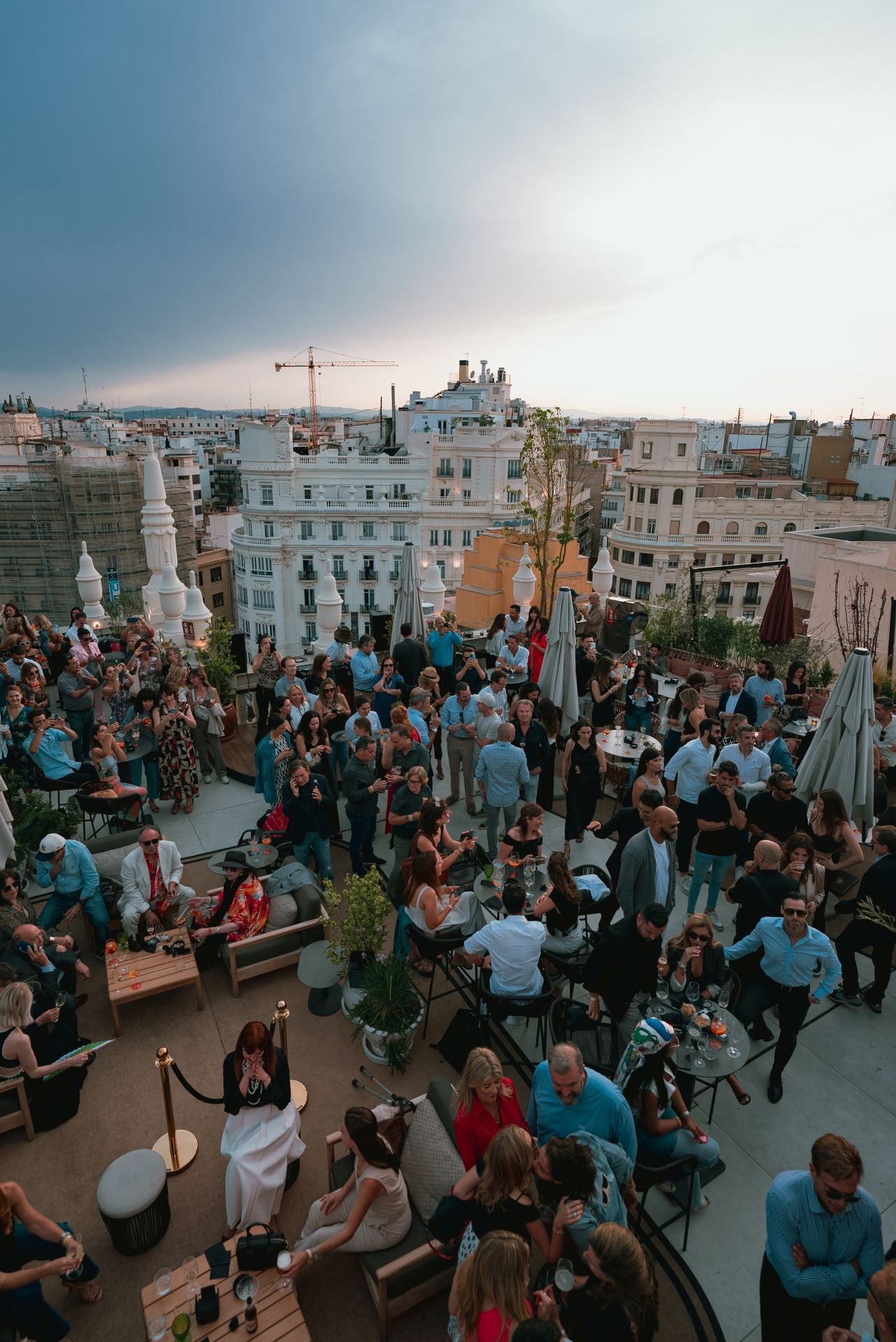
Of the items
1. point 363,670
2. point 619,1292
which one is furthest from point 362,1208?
point 363,670

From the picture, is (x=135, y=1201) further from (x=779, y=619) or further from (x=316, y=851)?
(x=779, y=619)

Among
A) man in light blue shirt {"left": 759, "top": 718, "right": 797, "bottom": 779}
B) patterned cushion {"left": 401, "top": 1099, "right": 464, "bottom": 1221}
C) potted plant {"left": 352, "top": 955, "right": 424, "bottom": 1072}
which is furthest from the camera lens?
man in light blue shirt {"left": 759, "top": 718, "right": 797, "bottom": 779}

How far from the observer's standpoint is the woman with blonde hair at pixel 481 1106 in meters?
3.45

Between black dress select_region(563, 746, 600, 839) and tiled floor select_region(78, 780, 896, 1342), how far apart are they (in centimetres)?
261

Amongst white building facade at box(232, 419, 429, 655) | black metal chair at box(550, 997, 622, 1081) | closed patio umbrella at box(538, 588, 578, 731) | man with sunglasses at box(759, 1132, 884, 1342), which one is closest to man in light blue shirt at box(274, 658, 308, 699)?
closed patio umbrella at box(538, 588, 578, 731)

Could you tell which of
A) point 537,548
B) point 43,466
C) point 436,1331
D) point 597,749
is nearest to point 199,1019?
point 436,1331

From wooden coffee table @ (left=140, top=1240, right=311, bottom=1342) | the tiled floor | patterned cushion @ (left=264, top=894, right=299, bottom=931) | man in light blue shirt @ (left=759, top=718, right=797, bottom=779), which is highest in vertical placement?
man in light blue shirt @ (left=759, top=718, right=797, bottom=779)

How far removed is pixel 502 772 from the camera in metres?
6.95

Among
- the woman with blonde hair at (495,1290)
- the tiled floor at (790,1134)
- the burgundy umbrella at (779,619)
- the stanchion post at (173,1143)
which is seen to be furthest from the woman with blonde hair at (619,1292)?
the burgundy umbrella at (779,619)

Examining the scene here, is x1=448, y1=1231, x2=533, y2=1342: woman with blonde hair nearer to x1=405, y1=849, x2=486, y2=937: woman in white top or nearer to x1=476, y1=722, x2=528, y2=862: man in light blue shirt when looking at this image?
x1=405, y1=849, x2=486, y2=937: woman in white top

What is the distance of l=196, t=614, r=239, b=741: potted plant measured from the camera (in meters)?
9.80

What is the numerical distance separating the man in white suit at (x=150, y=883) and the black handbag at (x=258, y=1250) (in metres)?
2.81

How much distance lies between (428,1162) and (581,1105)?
0.91 m

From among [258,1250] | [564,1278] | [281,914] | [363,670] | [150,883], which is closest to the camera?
[564,1278]
